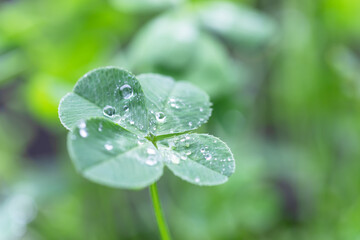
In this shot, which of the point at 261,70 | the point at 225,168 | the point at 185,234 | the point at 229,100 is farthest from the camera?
the point at 261,70

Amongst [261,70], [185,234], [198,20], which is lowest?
[185,234]

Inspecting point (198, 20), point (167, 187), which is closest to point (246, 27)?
point (198, 20)

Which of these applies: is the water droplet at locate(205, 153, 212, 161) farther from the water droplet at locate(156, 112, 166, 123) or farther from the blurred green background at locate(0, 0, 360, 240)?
the blurred green background at locate(0, 0, 360, 240)

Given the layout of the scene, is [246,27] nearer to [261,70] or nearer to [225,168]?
[261,70]

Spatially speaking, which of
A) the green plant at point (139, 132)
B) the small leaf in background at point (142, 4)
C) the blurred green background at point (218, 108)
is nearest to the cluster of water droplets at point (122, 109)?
the green plant at point (139, 132)

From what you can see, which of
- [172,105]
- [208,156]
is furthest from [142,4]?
[208,156]

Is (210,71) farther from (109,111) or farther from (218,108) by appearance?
(109,111)

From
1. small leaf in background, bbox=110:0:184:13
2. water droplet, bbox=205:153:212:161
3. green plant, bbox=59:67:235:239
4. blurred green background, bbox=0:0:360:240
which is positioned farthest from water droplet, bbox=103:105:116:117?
small leaf in background, bbox=110:0:184:13
